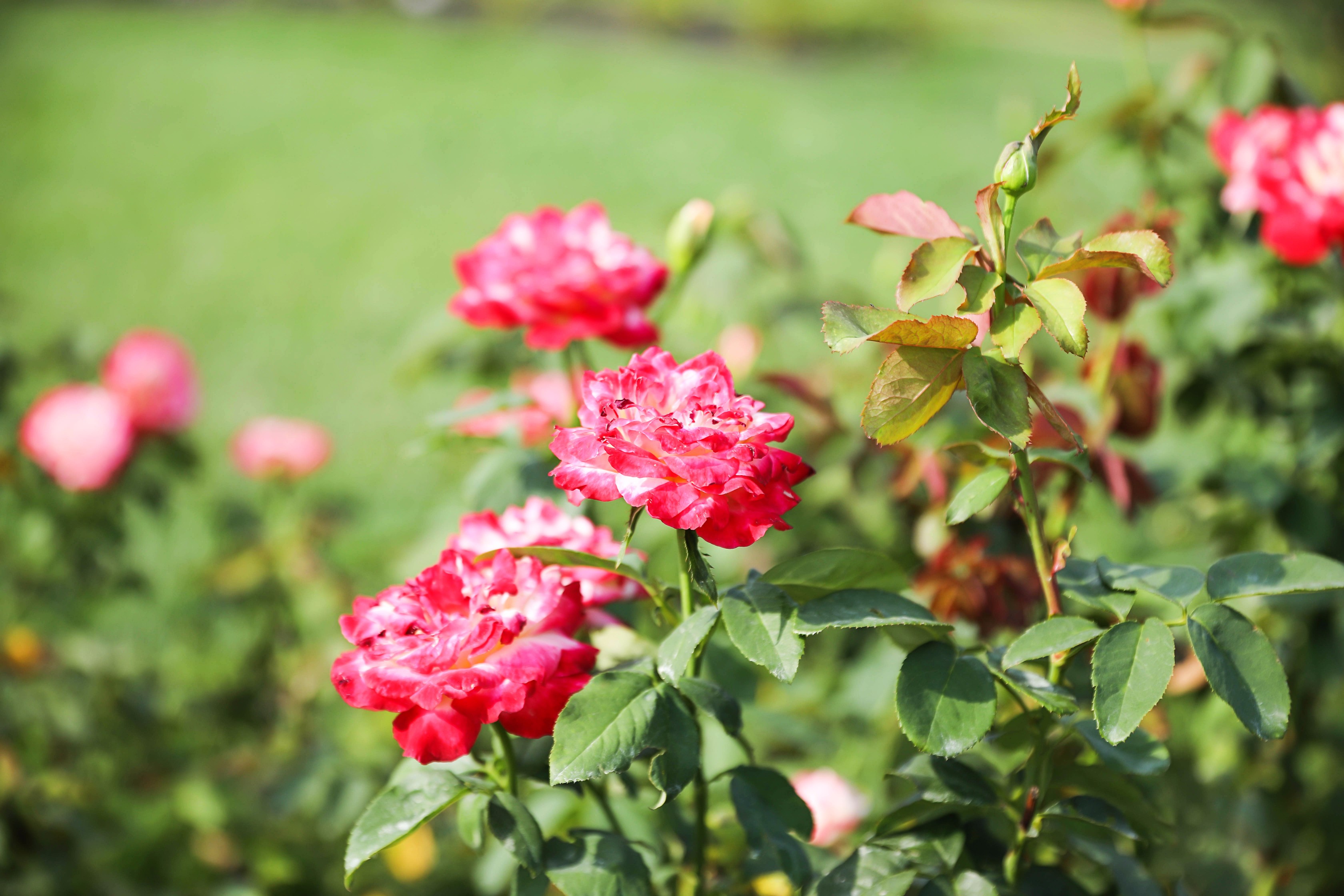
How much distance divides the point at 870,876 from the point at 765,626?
0.49 ft

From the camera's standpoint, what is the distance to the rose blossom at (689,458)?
443 millimetres

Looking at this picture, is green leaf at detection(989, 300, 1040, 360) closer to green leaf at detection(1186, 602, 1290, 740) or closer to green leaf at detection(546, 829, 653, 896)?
green leaf at detection(1186, 602, 1290, 740)

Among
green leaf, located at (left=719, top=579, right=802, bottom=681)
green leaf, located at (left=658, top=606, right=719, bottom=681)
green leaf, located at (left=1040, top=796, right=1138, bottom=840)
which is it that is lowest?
green leaf, located at (left=1040, top=796, right=1138, bottom=840)

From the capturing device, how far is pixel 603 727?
467 millimetres

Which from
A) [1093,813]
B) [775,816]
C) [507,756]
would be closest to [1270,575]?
[1093,813]

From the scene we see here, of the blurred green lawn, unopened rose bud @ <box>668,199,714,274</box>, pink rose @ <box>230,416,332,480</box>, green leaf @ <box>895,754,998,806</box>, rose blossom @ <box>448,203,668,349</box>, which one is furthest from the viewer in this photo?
the blurred green lawn

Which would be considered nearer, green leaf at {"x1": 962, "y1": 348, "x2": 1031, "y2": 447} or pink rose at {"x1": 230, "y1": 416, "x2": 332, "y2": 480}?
green leaf at {"x1": 962, "y1": 348, "x2": 1031, "y2": 447}

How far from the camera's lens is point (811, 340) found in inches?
104

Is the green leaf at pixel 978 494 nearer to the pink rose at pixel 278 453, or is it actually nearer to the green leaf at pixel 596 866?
the green leaf at pixel 596 866

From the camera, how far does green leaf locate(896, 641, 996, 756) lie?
48 cm

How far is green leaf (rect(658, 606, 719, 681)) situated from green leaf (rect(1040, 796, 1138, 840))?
8.0 inches

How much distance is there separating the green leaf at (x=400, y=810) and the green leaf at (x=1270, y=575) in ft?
1.24

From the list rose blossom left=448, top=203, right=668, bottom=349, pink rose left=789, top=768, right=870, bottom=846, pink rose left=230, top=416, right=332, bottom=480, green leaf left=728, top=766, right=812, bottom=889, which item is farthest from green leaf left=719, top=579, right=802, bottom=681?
pink rose left=230, top=416, right=332, bottom=480

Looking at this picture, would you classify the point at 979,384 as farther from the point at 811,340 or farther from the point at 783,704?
the point at 811,340
